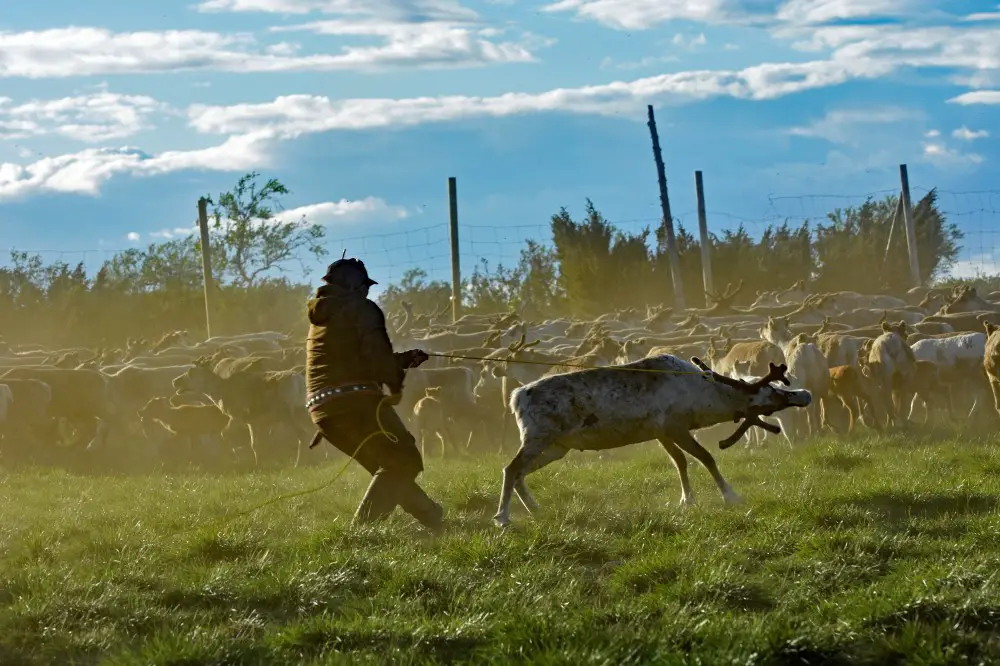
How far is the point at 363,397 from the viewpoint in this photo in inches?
411

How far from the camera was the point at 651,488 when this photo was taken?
41.5ft

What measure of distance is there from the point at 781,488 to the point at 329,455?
31.2ft

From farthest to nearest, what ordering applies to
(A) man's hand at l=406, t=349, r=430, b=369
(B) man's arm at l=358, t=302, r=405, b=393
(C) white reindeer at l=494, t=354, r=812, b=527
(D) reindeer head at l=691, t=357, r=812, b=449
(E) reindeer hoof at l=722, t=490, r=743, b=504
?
(D) reindeer head at l=691, t=357, r=812, b=449 → (C) white reindeer at l=494, t=354, r=812, b=527 → (E) reindeer hoof at l=722, t=490, r=743, b=504 → (A) man's hand at l=406, t=349, r=430, b=369 → (B) man's arm at l=358, t=302, r=405, b=393

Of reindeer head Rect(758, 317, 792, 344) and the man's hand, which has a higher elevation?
the man's hand

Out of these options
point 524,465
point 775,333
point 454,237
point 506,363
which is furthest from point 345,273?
point 454,237

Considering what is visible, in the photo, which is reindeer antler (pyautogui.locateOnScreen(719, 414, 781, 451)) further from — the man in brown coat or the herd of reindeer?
the herd of reindeer

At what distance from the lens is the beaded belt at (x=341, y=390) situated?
10.4 m

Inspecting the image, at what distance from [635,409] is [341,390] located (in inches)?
110

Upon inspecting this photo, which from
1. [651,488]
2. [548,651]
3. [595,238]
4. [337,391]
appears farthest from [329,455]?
[595,238]

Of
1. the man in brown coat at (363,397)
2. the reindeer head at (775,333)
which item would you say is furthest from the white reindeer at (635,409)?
the reindeer head at (775,333)

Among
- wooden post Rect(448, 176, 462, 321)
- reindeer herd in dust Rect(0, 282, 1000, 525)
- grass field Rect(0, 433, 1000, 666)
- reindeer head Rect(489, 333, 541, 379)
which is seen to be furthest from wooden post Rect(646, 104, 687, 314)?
grass field Rect(0, 433, 1000, 666)

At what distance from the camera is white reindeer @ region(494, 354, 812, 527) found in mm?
11289

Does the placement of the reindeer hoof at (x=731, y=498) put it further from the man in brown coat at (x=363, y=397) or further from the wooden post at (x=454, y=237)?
the wooden post at (x=454, y=237)

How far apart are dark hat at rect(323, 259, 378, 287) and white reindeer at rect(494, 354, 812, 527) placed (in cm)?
177
